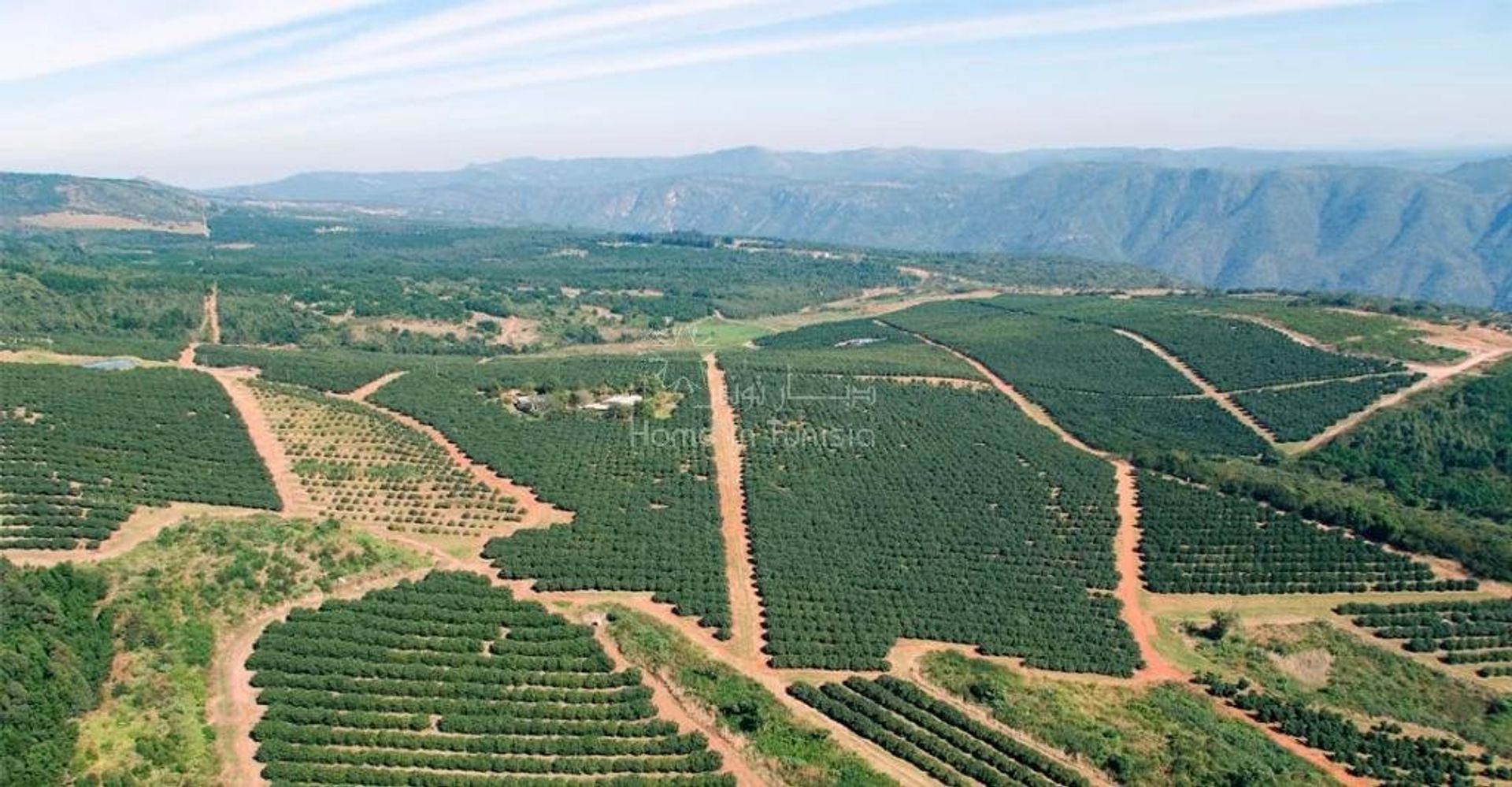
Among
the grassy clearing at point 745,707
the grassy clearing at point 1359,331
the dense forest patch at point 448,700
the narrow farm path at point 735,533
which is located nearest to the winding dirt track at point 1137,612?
the narrow farm path at point 735,533

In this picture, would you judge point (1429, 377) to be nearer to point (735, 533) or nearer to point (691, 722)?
point (735, 533)

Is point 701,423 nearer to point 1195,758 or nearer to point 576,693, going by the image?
point 576,693

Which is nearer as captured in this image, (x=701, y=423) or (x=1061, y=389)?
(x=701, y=423)

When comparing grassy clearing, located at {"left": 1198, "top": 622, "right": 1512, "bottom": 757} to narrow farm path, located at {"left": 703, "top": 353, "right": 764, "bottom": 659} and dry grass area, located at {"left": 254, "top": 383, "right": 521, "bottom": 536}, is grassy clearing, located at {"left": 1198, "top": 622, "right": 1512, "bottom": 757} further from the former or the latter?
dry grass area, located at {"left": 254, "top": 383, "right": 521, "bottom": 536}

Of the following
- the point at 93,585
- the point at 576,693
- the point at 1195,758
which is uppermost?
the point at 93,585

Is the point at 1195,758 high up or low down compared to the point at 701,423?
down

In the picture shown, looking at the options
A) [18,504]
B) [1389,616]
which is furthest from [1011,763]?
[18,504]

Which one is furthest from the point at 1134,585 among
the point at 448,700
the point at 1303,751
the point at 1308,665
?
the point at 448,700
